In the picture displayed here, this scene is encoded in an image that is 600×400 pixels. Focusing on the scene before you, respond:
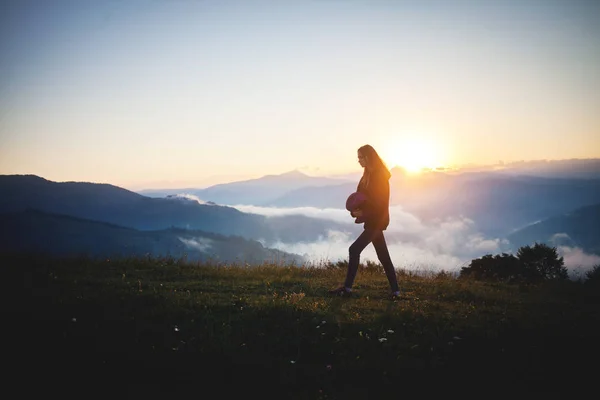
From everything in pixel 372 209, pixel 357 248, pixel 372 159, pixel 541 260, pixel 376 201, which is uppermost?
pixel 372 159

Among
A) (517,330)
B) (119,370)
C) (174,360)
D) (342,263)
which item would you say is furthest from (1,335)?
(342,263)

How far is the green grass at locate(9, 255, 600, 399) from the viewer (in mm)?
4184

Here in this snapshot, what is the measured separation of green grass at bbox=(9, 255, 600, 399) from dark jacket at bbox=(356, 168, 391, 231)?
1.75 meters

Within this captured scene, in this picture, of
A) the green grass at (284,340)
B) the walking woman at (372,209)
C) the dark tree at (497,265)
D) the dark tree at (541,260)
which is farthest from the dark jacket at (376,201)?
the dark tree at (541,260)

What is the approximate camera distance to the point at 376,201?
Answer: 27.2ft

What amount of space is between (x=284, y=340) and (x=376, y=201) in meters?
4.15

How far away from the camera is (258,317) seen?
6.12 m

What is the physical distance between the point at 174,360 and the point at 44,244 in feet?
32.1

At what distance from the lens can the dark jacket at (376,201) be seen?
8.25 meters

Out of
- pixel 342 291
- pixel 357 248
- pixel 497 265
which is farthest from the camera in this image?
pixel 497 265

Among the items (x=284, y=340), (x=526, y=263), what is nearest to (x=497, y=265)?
(x=526, y=263)

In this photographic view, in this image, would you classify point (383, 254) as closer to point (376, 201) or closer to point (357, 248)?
point (357, 248)

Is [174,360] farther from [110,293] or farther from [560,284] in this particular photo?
[560,284]

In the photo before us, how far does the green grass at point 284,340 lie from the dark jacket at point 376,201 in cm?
175
